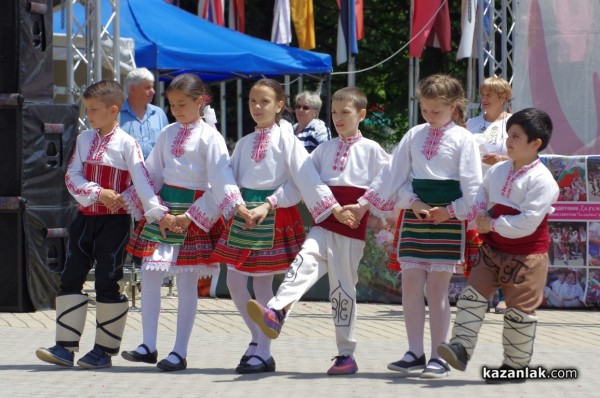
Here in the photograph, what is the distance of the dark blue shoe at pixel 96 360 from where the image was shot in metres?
6.94

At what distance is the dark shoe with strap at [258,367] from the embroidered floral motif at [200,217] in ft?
2.45

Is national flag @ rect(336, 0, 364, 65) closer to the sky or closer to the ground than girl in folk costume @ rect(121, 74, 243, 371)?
closer to the sky

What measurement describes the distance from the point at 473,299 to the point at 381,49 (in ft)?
62.8

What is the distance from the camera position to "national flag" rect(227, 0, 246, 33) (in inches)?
829

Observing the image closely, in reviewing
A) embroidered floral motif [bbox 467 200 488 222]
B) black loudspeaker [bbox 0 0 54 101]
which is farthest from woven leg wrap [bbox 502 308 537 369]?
black loudspeaker [bbox 0 0 54 101]

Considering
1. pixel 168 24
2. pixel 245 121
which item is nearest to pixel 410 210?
pixel 168 24

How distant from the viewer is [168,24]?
15141mm

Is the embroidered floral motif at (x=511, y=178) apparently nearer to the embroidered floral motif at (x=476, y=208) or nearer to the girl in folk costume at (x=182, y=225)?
the embroidered floral motif at (x=476, y=208)

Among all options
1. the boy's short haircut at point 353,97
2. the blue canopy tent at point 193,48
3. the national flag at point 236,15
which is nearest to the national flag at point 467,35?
the blue canopy tent at point 193,48

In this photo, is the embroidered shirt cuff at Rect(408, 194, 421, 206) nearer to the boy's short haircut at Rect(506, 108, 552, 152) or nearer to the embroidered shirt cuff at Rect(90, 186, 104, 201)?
the boy's short haircut at Rect(506, 108, 552, 152)

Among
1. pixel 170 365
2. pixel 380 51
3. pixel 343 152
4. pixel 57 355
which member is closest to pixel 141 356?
pixel 170 365

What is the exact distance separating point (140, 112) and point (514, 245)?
4.20 meters

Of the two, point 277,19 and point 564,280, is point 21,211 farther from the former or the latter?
point 277,19

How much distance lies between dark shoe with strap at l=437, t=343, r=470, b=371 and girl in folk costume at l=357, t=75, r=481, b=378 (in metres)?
0.29
